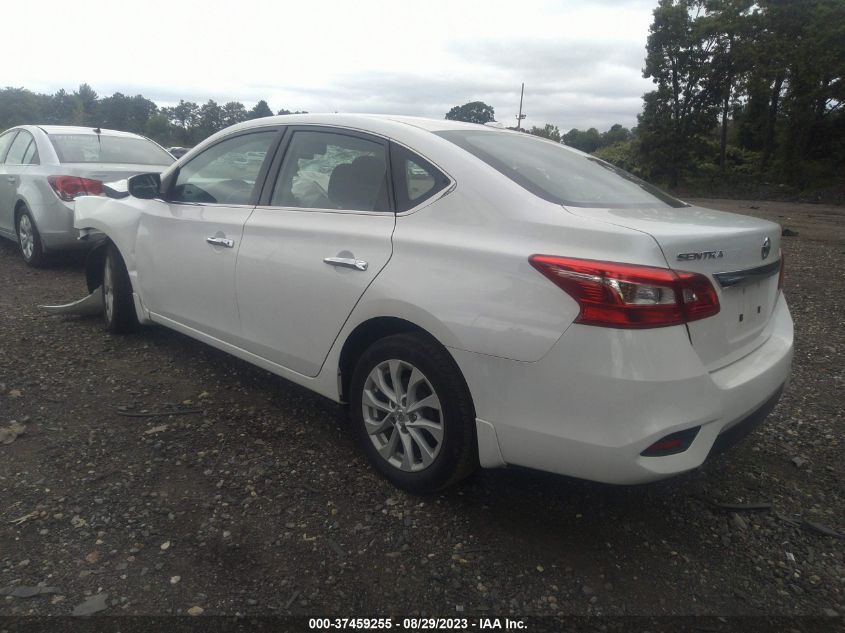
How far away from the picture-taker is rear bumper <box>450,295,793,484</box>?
2105 millimetres

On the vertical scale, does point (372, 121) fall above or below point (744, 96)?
below

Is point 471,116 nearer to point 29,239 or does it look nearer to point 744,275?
point 744,275

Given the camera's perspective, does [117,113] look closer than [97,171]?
No

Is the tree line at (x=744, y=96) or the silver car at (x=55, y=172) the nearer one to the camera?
the silver car at (x=55, y=172)

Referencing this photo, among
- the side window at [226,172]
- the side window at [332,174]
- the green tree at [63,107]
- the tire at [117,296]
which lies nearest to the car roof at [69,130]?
the tire at [117,296]

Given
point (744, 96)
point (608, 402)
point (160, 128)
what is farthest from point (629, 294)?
point (160, 128)

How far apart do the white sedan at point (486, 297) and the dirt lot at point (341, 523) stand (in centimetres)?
35

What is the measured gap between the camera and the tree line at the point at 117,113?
58375 mm

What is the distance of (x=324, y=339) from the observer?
9.85ft

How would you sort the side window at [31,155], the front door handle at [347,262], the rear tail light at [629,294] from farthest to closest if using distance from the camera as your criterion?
the side window at [31,155], the front door handle at [347,262], the rear tail light at [629,294]

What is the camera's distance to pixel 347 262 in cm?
283

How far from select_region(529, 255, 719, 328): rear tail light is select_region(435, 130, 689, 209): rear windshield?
0.47m

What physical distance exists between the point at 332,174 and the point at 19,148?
6.34m

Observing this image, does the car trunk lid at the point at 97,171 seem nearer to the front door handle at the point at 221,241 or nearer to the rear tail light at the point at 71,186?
the rear tail light at the point at 71,186
